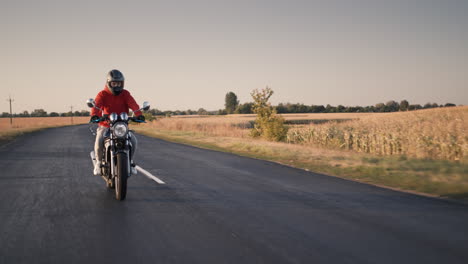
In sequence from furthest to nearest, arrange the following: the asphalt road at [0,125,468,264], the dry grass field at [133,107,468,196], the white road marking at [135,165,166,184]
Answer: the dry grass field at [133,107,468,196], the white road marking at [135,165,166,184], the asphalt road at [0,125,468,264]

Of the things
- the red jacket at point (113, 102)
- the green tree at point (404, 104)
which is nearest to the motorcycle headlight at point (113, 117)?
the red jacket at point (113, 102)

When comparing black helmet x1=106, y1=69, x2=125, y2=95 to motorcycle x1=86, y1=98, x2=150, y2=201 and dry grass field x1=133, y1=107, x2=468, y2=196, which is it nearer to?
motorcycle x1=86, y1=98, x2=150, y2=201

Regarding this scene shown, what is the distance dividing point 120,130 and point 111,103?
3.28 ft

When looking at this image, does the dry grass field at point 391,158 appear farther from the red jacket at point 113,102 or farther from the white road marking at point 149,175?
the red jacket at point 113,102

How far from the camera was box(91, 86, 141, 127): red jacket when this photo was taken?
23.5 feet

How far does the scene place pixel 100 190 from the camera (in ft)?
25.5

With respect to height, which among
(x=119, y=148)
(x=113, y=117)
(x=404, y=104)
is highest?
(x=404, y=104)

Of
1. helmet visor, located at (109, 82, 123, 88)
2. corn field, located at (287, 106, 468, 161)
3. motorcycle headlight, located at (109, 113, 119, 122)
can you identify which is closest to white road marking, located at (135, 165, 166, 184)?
motorcycle headlight, located at (109, 113, 119, 122)

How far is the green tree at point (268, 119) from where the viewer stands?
2408 centimetres

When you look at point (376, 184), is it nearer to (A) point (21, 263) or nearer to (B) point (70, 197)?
(B) point (70, 197)

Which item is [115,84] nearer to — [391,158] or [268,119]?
[391,158]

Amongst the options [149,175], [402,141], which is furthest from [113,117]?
[402,141]

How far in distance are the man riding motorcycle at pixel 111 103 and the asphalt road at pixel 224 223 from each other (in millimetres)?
1012

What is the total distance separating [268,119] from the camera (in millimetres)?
24453
